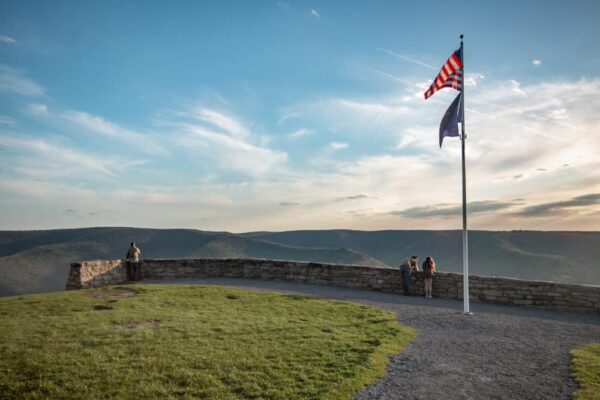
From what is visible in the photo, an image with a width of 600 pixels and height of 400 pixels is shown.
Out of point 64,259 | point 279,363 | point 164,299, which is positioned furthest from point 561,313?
point 64,259

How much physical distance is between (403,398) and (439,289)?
32.1ft

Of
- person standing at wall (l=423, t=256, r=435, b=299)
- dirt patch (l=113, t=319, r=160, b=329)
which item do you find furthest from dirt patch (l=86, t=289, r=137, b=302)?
person standing at wall (l=423, t=256, r=435, b=299)

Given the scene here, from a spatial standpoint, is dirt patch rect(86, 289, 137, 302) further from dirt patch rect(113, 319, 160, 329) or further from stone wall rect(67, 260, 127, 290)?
dirt patch rect(113, 319, 160, 329)

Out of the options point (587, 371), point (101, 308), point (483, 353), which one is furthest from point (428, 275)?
point (101, 308)

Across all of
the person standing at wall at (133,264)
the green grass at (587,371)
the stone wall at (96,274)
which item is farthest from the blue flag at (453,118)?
the stone wall at (96,274)

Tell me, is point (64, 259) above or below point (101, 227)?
below

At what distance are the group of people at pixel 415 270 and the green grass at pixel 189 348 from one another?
11.8 ft

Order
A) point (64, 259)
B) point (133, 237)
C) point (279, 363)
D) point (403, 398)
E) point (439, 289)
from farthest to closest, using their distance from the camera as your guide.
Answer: point (133, 237) → point (64, 259) → point (439, 289) → point (279, 363) → point (403, 398)

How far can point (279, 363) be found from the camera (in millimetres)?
6609

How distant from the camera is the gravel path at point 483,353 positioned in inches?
237

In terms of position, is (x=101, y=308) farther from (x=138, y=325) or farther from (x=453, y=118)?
(x=453, y=118)

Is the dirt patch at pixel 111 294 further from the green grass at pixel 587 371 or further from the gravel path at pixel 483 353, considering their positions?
the green grass at pixel 587 371

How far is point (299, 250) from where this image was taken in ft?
383

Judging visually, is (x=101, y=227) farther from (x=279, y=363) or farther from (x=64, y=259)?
(x=279, y=363)
